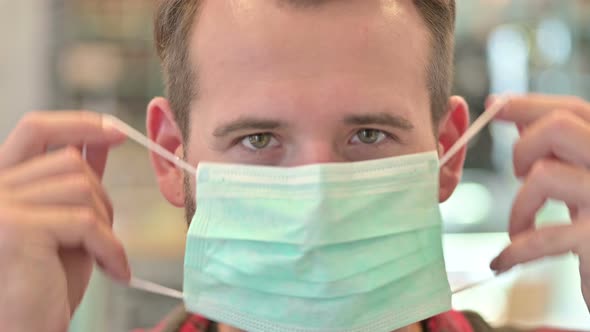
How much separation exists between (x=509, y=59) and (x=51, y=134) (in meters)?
3.00

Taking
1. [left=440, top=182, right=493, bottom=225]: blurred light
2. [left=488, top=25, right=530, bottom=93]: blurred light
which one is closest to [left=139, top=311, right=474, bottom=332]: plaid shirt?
[left=440, top=182, right=493, bottom=225]: blurred light

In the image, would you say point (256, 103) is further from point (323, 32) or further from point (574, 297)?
point (574, 297)

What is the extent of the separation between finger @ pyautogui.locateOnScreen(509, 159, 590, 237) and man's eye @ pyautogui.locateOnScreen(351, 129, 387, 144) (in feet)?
0.85

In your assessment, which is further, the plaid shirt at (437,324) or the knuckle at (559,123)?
the plaid shirt at (437,324)

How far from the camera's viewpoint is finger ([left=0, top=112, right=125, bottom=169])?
1211 millimetres

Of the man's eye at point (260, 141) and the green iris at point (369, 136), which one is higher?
the green iris at point (369, 136)

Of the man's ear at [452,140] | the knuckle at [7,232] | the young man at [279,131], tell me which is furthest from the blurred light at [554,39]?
the knuckle at [7,232]

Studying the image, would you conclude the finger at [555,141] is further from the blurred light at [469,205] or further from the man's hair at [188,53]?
the blurred light at [469,205]

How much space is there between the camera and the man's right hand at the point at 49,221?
1.14m

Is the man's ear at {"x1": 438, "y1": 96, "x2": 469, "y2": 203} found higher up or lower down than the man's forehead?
lower down

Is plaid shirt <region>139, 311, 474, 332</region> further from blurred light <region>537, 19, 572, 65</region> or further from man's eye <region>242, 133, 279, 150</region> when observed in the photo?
blurred light <region>537, 19, 572, 65</region>

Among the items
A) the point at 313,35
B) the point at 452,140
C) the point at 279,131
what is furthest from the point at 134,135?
the point at 452,140

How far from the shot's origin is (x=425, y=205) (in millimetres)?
1267

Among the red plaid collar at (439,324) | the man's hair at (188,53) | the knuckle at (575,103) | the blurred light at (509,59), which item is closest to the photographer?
the knuckle at (575,103)
